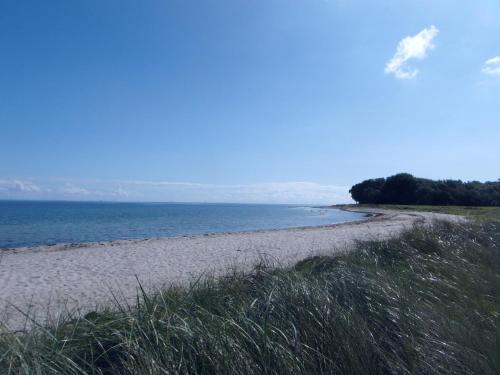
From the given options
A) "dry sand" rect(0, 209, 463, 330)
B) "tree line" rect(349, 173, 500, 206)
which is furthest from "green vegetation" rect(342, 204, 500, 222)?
"tree line" rect(349, 173, 500, 206)

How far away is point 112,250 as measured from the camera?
56.8 feet

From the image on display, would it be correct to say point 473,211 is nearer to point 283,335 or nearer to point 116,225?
point 283,335

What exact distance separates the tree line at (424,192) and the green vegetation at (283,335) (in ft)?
179

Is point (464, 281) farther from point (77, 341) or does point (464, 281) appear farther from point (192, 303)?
point (77, 341)

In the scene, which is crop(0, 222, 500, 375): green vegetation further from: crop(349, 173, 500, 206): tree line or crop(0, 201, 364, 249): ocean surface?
crop(349, 173, 500, 206): tree line

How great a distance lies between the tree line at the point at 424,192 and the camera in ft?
→ 192

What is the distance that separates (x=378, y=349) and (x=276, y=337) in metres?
0.70

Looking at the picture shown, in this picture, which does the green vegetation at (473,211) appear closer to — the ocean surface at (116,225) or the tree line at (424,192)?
the tree line at (424,192)

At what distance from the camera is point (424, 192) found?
74.4 meters

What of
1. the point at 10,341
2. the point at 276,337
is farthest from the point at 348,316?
the point at 10,341

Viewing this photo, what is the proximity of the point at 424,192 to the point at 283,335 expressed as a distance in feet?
259

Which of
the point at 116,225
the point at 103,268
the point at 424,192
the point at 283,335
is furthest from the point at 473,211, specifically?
the point at 424,192

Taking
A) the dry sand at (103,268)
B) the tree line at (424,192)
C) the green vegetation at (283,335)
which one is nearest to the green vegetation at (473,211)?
the dry sand at (103,268)

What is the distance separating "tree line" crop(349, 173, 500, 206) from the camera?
2303 inches
